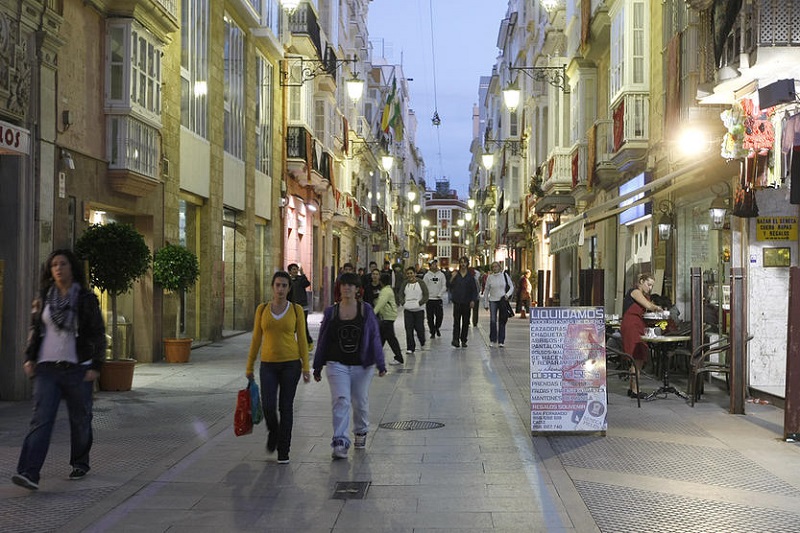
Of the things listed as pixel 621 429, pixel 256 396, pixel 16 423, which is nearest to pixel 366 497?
pixel 256 396

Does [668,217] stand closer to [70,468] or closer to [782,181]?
[782,181]

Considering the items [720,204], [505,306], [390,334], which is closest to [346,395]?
[720,204]

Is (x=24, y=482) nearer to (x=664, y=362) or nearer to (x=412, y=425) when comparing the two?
(x=412, y=425)

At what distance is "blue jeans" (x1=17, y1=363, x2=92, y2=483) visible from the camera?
7180 millimetres

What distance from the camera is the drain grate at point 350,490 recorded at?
23.1 ft

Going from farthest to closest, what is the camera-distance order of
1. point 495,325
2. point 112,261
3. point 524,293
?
point 524,293
point 495,325
point 112,261

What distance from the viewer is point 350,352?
878 centimetres

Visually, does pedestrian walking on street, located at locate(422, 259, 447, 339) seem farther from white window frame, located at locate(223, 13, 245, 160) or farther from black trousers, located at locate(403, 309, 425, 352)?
white window frame, located at locate(223, 13, 245, 160)

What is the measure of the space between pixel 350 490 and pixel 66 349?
2439 mm

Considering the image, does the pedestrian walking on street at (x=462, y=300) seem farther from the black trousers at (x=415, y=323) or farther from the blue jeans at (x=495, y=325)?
the black trousers at (x=415, y=323)

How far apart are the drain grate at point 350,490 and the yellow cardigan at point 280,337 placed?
1.44 metres

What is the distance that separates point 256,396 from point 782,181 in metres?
6.81

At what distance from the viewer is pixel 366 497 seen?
7.04 meters

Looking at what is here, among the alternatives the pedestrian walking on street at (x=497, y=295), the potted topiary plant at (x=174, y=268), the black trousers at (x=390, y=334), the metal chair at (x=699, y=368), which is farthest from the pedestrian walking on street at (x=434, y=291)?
the metal chair at (x=699, y=368)
